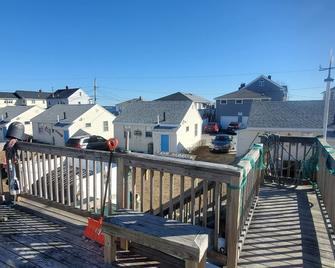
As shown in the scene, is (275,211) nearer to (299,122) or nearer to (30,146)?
(30,146)

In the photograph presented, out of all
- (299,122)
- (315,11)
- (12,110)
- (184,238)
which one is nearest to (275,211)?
(184,238)

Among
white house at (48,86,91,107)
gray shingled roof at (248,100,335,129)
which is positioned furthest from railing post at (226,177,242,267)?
white house at (48,86,91,107)

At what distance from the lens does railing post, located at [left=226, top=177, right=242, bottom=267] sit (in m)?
2.05

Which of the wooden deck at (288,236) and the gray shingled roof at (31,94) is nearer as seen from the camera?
the wooden deck at (288,236)

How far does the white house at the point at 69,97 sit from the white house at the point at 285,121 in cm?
4217

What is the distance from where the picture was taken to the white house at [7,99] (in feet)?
162

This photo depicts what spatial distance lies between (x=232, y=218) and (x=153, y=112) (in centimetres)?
2018

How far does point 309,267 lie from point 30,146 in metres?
3.72

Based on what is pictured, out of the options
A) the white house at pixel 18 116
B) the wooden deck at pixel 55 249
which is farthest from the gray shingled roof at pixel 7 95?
the wooden deck at pixel 55 249

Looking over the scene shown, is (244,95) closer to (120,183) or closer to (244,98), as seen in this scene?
(244,98)

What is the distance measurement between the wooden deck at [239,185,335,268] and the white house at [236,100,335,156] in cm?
1174

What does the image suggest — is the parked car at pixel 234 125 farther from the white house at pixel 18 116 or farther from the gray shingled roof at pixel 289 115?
the white house at pixel 18 116

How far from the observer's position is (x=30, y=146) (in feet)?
11.4

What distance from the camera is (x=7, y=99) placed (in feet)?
165
